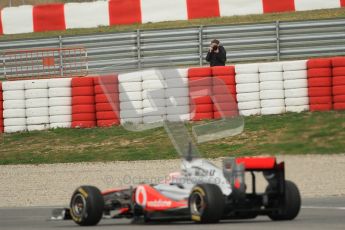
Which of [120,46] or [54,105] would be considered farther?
[120,46]

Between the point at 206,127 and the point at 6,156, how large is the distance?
11241 mm

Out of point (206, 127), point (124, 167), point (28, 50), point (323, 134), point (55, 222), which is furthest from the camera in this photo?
point (28, 50)

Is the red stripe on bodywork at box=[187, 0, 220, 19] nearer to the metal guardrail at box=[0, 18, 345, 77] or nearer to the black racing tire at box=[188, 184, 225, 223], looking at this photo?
the metal guardrail at box=[0, 18, 345, 77]

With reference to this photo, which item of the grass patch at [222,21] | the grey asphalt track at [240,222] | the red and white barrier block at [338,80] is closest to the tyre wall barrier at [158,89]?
the red and white barrier block at [338,80]

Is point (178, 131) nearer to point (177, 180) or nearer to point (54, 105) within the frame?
point (177, 180)

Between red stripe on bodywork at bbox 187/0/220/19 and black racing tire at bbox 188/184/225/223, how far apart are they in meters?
15.8

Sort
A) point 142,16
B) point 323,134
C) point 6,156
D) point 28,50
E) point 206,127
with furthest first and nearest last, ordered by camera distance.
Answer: point 142,16
point 28,50
point 6,156
point 206,127
point 323,134

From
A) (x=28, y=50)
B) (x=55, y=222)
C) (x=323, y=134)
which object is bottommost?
(x=55, y=222)

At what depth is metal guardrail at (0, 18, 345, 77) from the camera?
23.8 meters

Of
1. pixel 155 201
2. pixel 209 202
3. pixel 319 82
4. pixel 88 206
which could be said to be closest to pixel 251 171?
pixel 209 202

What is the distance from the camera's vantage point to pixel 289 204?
9.55 meters

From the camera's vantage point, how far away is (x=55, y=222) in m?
11.0

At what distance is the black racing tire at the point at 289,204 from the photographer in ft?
31.0

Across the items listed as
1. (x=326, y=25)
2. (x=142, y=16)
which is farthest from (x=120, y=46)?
(x=326, y=25)
